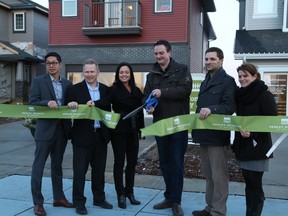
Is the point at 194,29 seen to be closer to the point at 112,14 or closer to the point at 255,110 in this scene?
the point at 112,14

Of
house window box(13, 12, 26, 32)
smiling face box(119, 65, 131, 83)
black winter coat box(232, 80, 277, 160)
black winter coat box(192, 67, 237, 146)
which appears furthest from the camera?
house window box(13, 12, 26, 32)

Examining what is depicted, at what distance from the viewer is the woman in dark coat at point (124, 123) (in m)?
4.74

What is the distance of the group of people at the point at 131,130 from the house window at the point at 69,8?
12.8 meters

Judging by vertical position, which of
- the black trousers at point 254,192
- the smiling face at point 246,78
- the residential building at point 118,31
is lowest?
the black trousers at point 254,192

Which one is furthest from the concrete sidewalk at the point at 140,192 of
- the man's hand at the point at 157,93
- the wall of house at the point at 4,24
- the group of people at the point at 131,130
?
the wall of house at the point at 4,24

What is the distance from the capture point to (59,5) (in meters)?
16.9

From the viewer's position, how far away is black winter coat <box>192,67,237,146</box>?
4043 millimetres

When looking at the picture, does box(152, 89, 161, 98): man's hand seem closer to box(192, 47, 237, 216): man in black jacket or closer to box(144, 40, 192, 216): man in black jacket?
box(144, 40, 192, 216): man in black jacket

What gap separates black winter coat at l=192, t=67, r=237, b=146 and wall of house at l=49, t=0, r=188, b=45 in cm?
1150

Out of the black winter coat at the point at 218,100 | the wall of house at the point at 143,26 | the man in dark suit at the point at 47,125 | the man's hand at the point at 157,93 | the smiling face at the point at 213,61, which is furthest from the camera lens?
the wall of house at the point at 143,26

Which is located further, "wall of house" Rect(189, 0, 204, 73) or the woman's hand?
"wall of house" Rect(189, 0, 204, 73)

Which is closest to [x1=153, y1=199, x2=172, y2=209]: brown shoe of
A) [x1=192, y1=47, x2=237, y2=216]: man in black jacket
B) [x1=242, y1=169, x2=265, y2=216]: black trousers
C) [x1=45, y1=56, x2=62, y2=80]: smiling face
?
[x1=192, y1=47, x2=237, y2=216]: man in black jacket

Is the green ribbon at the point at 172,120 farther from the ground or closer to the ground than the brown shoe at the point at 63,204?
farther from the ground

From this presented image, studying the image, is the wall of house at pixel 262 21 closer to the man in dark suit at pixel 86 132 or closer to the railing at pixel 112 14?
the railing at pixel 112 14
